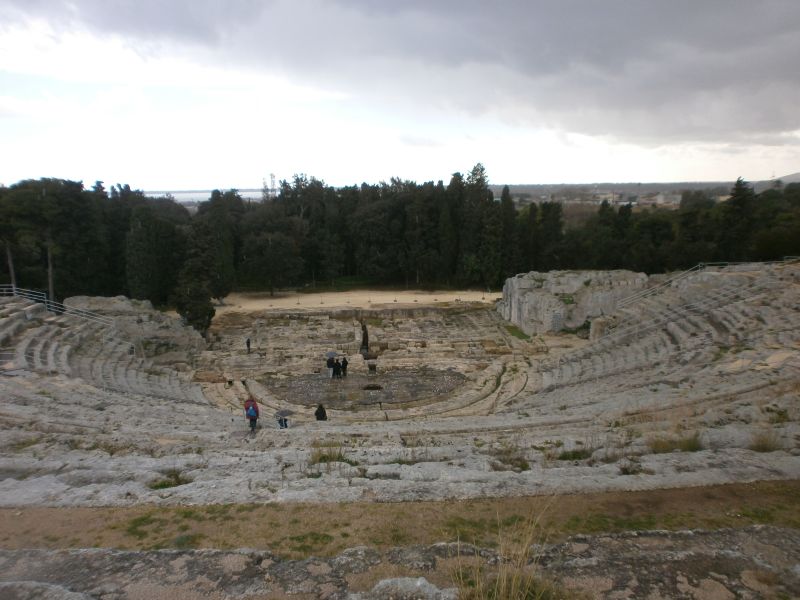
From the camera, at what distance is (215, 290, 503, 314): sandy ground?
1317 inches

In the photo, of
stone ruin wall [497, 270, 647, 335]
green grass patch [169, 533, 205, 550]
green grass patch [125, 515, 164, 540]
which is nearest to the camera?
green grass patch [169, 533, 205, 550]

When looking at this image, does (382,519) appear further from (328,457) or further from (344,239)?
(344,239)

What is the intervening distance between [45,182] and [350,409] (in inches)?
939

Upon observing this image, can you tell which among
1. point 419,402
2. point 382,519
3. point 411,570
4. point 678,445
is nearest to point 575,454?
point 678,445

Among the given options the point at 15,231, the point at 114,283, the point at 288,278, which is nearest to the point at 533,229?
the point at 288,278

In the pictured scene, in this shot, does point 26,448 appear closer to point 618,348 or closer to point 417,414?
point 417,414

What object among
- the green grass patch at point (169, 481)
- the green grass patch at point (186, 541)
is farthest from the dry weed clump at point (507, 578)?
the green grass patch at point (169, 481)

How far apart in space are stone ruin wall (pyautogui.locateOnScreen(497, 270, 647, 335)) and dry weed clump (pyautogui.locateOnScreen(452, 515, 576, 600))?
70.4 ft

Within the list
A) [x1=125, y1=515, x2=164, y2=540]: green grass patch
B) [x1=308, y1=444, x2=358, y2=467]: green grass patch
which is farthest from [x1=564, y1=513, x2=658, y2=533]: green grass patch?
[x1=125, y1=515, x2=164, y2=540]: green grass patch

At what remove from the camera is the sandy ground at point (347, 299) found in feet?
110

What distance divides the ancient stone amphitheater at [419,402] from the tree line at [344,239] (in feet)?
24.6

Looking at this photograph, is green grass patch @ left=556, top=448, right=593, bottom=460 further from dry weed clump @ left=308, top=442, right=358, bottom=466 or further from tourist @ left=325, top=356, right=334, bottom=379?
tourist @ left=325, top=356, right=334, bottom=379

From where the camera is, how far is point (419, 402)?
54.9ft

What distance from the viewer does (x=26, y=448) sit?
7.86 meters
